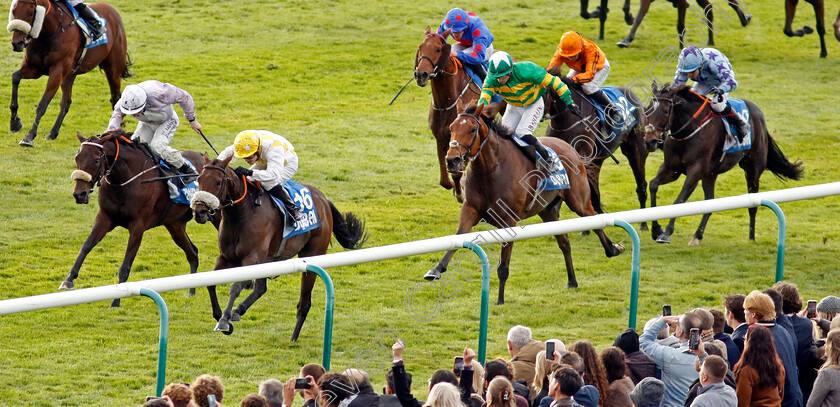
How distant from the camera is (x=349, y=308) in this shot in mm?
10391

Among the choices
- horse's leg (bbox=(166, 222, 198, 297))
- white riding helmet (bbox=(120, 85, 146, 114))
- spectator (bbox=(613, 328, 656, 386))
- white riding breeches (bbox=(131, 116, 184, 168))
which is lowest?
horse's leg (bbox=(166, 222, 198, 297))

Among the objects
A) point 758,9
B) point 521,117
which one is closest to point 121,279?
point 521,117

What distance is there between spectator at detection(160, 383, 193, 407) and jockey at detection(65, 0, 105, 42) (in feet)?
33.8

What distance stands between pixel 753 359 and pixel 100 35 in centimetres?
1076

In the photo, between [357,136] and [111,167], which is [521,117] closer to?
[111,167]

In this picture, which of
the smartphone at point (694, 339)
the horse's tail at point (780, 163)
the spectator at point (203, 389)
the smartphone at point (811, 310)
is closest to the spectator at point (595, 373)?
the smartphone at point (694, 339)

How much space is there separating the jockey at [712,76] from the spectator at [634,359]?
692 centimetres

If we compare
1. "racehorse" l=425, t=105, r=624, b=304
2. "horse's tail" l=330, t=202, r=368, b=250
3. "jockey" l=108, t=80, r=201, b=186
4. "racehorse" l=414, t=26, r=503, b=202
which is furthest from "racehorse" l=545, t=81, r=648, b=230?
"jockey" l=108, t=80, r=201, b=186

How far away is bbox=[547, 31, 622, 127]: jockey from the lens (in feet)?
39.1

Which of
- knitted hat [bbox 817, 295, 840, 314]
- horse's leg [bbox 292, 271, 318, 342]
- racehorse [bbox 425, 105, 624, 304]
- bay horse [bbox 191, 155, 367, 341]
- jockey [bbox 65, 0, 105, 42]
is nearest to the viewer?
knitted hat [bbox 817, 295, 840, 314]

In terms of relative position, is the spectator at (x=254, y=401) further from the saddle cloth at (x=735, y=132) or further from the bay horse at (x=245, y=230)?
the saddle cloth at (x=735, y=132)

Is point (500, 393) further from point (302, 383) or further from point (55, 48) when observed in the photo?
point (55, 48)

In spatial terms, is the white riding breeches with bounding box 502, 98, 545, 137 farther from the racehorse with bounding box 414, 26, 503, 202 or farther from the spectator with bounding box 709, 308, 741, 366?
the spectator with bounding box 709, 308, 741, 366

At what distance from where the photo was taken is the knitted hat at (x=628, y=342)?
5.70 m
